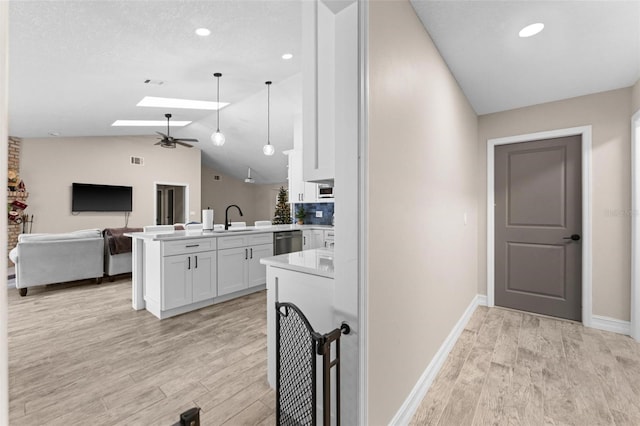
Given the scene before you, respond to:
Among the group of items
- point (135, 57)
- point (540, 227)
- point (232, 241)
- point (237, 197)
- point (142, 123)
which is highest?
point (142, 123)

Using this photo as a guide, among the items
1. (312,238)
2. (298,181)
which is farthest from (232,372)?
(298,181)

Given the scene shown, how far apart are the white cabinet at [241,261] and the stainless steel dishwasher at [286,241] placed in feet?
0.44

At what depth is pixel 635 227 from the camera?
2684mm

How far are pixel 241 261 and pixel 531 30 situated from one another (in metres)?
3.64

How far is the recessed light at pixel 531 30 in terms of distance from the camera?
1935 mm

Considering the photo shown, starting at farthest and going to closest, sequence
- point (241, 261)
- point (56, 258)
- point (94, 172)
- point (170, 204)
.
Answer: point (170, 204)
point (94, 172)
point (56, 258)
point (241, 261)

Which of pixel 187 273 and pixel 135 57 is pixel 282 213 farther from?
pixel 135 57

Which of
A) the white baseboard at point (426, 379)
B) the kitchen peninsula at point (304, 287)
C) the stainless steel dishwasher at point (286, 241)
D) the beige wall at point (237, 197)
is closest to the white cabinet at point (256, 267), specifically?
the stainless steel dishwasher at point (286, 241)

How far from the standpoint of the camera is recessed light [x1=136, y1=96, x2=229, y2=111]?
4.49m

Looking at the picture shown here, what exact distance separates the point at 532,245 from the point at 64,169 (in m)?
8.75

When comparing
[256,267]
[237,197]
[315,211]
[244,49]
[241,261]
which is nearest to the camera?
[244,49]

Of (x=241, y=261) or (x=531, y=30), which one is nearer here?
(x=531, y=30)

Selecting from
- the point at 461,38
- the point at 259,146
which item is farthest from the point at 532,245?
the point at 259,146

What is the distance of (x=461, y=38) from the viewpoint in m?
2.07
